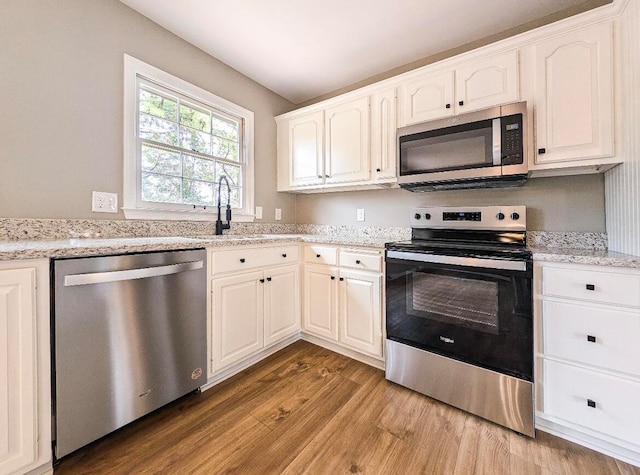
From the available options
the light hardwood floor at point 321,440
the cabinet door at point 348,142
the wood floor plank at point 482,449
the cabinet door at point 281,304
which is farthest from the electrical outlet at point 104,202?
the wood floor plank at point 482,449

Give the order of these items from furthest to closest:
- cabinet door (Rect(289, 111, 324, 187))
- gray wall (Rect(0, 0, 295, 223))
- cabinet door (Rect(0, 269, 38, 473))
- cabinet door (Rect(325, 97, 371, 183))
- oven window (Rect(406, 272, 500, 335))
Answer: cabinet door (Rect(289, 111, 324, 187)) → cabinet door (Rect(325, 97, 371, 183)) → oven window (Rect(406, 272, 500, 335)) → gray wall (Rect(0, 0, 295, 223)) → cabinet door (Rect(0, 269, 38, 473))

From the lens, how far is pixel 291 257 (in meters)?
2.33

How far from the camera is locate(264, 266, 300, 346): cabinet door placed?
2119 mm

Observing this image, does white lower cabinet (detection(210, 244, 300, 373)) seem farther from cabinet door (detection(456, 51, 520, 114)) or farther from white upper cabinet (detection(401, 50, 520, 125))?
cabinet door (detection(456, 51, 520, 114))

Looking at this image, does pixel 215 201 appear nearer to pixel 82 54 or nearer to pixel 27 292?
pixel 82 54

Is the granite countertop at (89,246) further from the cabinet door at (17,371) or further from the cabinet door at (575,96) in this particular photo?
the cabinet door at (575,96)

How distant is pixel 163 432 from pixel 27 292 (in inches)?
36.0

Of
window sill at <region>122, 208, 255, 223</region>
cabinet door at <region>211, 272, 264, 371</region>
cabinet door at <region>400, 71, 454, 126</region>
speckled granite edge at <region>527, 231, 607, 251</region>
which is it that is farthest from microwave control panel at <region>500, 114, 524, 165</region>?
window sill at <region>122, 208, 255, 223</region>

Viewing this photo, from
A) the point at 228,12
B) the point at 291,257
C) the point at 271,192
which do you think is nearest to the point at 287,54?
the point at 228,12

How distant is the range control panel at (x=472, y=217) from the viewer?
188 cm

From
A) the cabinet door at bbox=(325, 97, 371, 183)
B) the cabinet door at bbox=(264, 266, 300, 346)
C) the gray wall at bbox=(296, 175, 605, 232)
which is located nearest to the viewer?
the gray wall at bbox=(296, 175, 605, 232)

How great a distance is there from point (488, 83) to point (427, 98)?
384mm

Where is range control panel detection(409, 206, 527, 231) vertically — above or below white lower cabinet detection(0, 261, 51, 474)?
above

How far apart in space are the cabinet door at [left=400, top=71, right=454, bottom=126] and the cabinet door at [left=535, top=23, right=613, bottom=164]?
1.63ft
